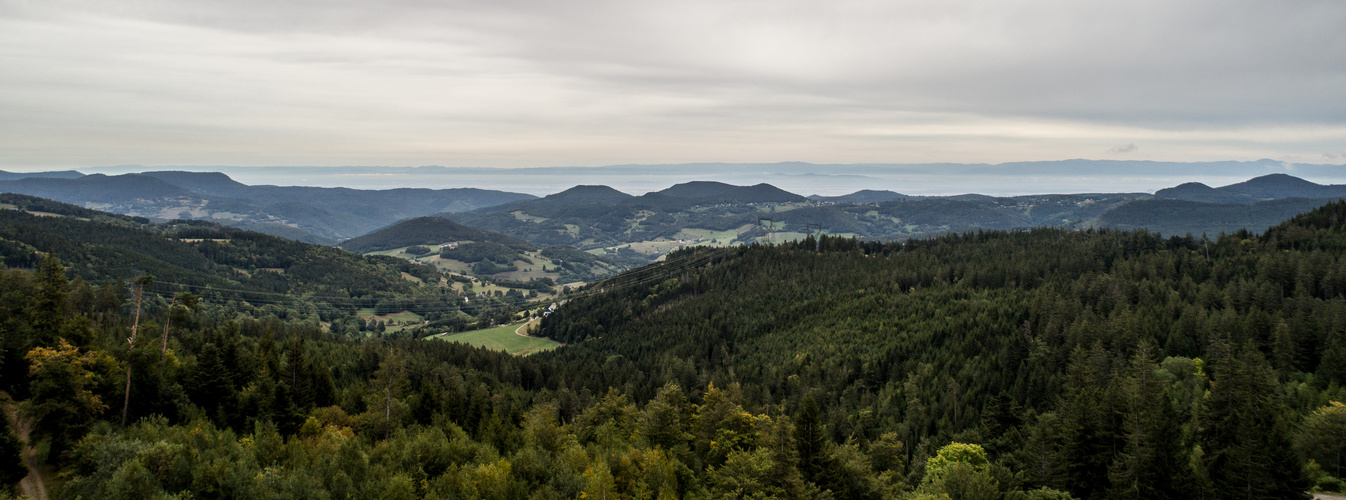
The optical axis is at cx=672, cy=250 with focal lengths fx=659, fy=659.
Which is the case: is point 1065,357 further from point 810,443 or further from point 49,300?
point 49,300

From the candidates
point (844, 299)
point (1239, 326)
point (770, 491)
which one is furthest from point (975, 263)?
point (770, 491)

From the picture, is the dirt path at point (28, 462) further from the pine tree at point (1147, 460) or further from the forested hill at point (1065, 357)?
the pine tree at point (1147, 460)

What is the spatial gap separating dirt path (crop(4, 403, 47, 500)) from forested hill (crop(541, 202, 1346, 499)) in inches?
1978

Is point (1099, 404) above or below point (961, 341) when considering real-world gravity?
above

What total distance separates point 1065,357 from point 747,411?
5545cm

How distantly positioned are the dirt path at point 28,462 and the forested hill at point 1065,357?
50236 millimetres

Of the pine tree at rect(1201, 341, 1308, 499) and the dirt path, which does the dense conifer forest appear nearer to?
the pine tree at rect(1201, 341, 1308, 499)

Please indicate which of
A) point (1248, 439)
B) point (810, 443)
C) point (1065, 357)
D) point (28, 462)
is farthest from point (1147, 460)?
point (28, 462)

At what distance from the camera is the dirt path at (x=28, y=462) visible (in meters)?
41.9

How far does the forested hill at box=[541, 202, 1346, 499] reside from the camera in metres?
56.2

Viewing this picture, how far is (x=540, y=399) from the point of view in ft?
319

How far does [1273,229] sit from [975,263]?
7001 centimetres

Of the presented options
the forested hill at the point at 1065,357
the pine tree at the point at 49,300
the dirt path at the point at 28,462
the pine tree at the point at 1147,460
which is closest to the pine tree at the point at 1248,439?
the forested hill at the point at 1065,357

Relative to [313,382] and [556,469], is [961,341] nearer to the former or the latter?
[556,469]
